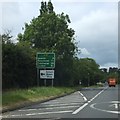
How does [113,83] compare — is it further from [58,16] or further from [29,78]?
[29,78]

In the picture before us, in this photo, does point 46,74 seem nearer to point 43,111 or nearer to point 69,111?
point 43,111

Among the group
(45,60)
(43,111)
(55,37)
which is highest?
(55,37)

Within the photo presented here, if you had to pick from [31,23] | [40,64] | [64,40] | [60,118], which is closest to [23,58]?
[40,64]

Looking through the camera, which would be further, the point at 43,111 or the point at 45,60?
the point at 45,60

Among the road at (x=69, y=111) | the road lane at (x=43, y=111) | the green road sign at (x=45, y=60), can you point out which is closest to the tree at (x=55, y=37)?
the green road sign at (x=45, y=60)

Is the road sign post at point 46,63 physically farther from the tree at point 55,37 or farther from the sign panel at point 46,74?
the tree at point 55,37

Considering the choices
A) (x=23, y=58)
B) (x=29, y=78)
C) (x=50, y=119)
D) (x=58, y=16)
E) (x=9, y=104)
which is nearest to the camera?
(x=50, y=119)

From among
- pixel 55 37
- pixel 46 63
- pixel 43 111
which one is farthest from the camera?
pixel 55 37

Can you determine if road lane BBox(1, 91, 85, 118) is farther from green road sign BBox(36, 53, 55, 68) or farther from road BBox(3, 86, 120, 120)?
green road sign BBox(36, 53, 55, 68)

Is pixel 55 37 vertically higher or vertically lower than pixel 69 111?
higher

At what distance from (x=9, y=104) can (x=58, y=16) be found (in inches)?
1858

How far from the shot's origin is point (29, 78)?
180ft

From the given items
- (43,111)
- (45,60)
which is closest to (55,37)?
(45,60)

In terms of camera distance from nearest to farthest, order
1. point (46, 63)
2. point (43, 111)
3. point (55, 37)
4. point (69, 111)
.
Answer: point (69, 111), point (43, 111), point (46, 63), point (55, 37)
